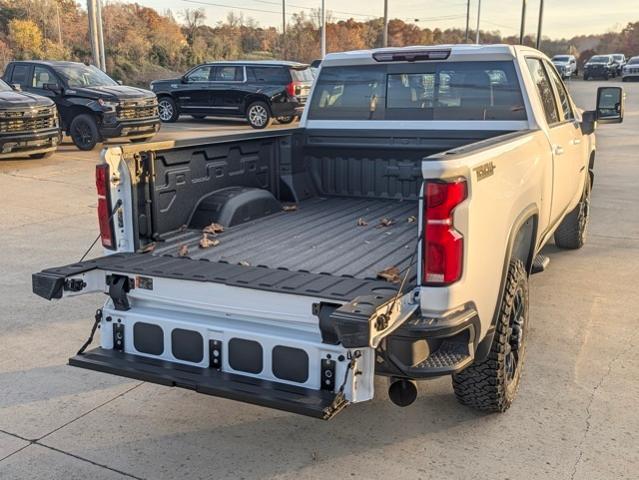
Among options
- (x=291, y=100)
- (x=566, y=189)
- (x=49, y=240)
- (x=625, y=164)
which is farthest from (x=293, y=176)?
(x=291, y=100)

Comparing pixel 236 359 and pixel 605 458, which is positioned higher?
pixel 236 359

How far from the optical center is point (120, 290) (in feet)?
11.5

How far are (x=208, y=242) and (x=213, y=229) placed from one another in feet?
1.06

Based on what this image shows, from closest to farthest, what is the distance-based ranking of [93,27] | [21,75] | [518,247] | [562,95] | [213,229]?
[518,247], [213,229], [562,95], [21,75], [93,27]

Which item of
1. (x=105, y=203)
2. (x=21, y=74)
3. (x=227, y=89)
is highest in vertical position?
(x=21, y=74)

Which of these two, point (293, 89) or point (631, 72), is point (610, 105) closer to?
point (293, 89)

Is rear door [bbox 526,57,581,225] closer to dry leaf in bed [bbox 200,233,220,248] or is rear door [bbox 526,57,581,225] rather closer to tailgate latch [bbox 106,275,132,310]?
dry leaf in bed [bbox 200,233,220,248]

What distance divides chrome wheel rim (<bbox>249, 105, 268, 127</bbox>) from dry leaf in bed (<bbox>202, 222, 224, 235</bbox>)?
14.8 m

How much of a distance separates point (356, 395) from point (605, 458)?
54.7 inches

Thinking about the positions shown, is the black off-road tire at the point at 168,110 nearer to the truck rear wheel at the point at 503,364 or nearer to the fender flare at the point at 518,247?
the fender flare at the point at 518,247

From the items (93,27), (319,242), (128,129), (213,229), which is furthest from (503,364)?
(93,27)

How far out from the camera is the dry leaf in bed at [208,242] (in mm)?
4039

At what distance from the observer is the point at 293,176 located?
17.7 ft

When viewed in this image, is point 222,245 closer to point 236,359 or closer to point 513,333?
point 236,359
